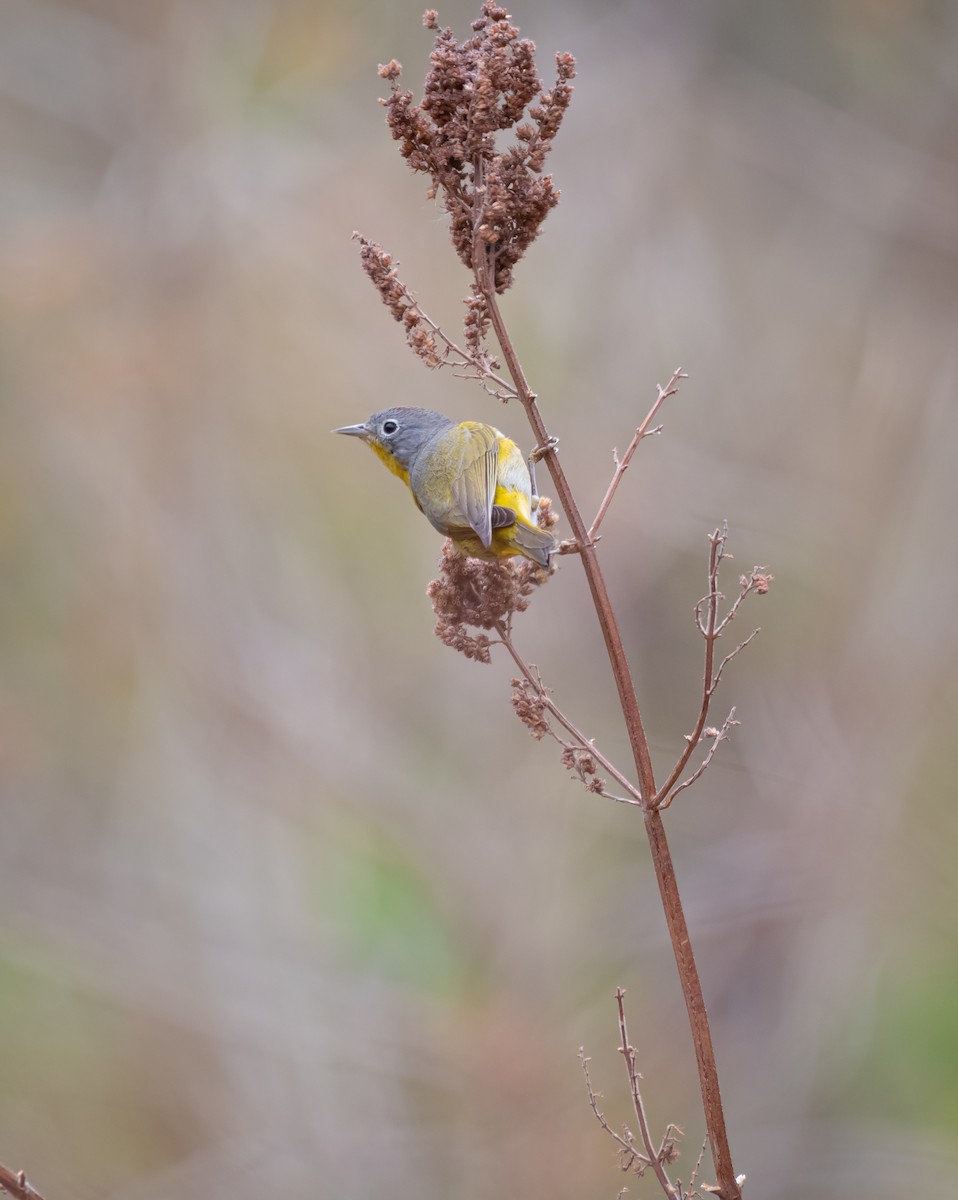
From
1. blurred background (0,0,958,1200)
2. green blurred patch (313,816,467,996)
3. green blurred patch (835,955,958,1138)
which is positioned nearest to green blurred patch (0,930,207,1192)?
blurred background (0,0,958,1200)

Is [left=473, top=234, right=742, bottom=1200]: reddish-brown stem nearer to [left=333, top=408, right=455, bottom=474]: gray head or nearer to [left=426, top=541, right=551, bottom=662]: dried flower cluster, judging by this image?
[left=426, top=541, right=551, bottom=662]: dried flower cluster

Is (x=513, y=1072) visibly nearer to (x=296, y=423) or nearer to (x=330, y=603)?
(x=330, y=603)

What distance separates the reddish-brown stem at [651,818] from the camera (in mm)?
1004

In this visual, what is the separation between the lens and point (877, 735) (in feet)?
12.9

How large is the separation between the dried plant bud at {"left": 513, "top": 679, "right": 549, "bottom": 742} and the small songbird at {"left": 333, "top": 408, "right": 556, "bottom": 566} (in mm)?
310

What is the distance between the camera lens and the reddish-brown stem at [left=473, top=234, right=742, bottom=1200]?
1004mm

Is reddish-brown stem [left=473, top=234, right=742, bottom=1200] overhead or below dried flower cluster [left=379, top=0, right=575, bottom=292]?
below

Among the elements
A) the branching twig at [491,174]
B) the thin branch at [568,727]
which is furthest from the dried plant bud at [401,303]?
the thin branch at [568,727]

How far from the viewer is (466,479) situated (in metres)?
1.86

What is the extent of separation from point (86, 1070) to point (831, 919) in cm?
253

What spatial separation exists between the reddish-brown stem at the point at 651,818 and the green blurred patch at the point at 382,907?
288 cm

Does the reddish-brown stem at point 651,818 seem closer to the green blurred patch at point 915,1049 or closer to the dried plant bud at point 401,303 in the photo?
the dried plant bud at point 401,303

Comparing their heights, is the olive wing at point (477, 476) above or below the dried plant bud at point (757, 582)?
above

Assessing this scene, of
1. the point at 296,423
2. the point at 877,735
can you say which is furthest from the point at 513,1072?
the point at 296,423
